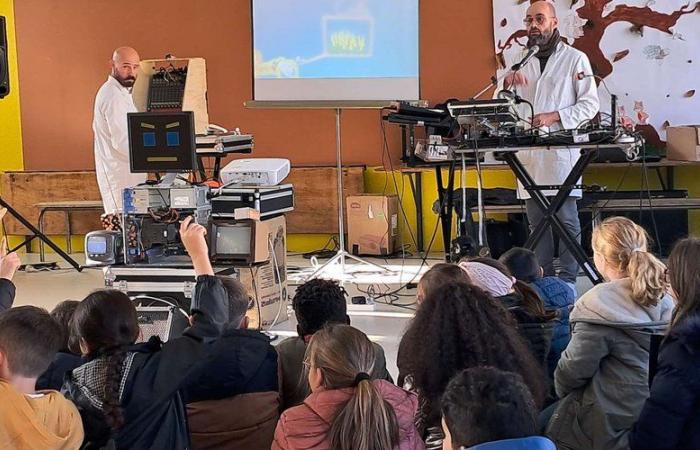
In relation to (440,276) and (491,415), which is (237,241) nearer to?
(440,276)

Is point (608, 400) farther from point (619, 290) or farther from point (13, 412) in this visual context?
point (13, 412)

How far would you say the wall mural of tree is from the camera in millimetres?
7680

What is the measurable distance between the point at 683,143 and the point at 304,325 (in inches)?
204

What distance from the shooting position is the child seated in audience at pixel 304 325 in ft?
9.16

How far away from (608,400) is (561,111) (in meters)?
2.91

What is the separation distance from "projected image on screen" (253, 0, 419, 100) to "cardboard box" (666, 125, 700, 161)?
198 centimetres

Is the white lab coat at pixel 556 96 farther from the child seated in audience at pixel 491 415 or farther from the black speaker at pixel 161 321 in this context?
the child seated in audience at pixel 491 415

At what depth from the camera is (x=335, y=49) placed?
7.77m

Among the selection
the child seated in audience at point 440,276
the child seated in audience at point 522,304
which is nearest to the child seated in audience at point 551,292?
the child seated in audience at point 522,304

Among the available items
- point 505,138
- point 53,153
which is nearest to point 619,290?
point 505,138

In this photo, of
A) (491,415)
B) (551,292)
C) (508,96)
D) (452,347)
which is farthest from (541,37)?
(491,415)

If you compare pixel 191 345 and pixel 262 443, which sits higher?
pixel 191 345

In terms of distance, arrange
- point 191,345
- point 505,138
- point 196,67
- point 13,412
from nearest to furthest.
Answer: point 13,412, point 191,345, point 505,138, point 196,67

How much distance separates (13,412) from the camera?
2031 mm
